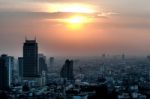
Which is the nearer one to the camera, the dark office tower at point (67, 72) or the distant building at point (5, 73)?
the distant building at point (5, 73)

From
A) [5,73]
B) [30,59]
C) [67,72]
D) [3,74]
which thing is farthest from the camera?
[67,72]

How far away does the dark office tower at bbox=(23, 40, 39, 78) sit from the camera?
85.8m

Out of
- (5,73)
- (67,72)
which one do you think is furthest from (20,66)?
(5,73)

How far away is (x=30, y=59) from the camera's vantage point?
289 feet

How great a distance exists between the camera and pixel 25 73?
86125 millimetres

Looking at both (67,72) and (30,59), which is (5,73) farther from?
(67,72)

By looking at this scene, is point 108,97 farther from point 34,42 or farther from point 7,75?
point 34,42

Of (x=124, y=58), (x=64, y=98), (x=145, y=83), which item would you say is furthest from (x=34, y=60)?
(x=124, y=58)

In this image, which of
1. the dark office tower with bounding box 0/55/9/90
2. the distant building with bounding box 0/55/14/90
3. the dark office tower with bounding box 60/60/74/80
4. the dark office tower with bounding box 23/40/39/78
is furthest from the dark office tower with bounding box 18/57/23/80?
the dark office tower with bounding box 0/55/9/90

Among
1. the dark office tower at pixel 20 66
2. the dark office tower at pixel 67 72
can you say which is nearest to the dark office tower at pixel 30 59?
the dark office tower at pixel 20 66

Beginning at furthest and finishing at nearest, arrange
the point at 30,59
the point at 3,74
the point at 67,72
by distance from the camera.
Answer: the point at 67,72 → the point at 30,59 → the point at 3,74

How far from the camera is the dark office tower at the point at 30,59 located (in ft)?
282

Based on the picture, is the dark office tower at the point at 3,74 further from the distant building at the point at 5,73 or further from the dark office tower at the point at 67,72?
the dark office tower at the point at 67,72

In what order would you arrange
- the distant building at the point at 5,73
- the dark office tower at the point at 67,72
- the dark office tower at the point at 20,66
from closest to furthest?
1. the distant building at the point at 5,73
2. the dark office tower at the point at 67,72
3. the dark office tower at the point at 20,66
